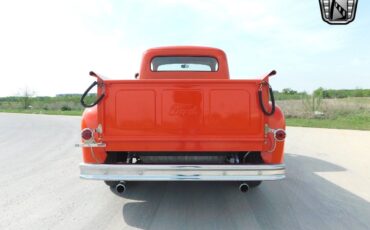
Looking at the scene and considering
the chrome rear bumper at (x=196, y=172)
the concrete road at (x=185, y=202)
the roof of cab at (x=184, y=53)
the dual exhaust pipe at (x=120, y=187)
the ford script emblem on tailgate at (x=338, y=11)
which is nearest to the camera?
the chrome rear bumper at (x=196, y=172)

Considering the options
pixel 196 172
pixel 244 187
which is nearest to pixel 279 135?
pixel 244 187

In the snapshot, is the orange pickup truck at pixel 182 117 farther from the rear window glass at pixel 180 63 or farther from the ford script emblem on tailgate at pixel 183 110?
the rear window glass at pixel 180 63

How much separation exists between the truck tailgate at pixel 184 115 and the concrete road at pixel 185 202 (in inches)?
34.3

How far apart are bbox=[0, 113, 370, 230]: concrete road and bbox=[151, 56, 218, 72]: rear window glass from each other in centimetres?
219

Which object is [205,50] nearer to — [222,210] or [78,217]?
[222,210]

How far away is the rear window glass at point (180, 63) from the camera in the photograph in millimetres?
6134

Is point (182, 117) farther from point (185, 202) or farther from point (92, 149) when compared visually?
point (185, 202)

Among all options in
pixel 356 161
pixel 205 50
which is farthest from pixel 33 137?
pixel 356 161

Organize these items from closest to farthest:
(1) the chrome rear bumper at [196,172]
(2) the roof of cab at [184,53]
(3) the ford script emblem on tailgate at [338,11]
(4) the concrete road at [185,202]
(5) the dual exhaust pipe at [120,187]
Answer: (1) the chrome rear bumper at [196,172]
(4) the concrete road at [185,202]
(5) the dual exhaust pipe at [120,187]
(2) the roof of cab at [184,53]
(3) the ford script emblem on tailgate at [338,11]

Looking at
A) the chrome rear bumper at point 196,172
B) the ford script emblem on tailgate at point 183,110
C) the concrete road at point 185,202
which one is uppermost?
the ford script emblem on tailgate at point 183,110

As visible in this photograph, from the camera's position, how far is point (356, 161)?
288 inches

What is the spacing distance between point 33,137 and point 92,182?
24.1ft

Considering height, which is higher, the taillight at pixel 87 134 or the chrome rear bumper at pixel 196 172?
the taillight at pixel 87 134

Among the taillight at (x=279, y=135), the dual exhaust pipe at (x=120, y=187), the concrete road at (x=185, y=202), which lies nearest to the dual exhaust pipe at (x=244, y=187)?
the concrete road at (x=185, y=202)
